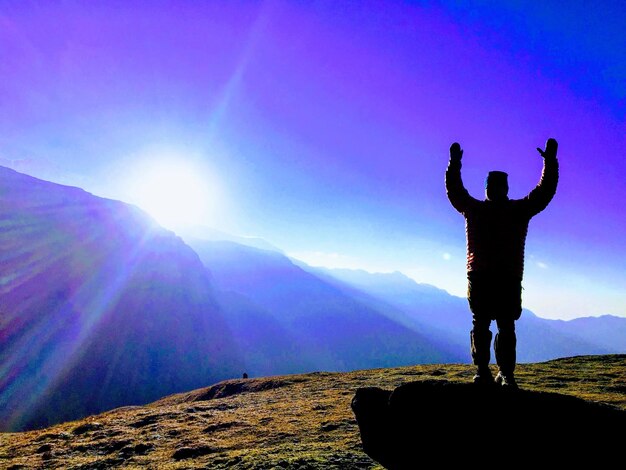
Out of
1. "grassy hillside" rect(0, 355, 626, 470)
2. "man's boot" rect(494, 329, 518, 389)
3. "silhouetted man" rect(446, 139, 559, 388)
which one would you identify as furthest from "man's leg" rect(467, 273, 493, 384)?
"grassy hillside" rect(0, 355, 626, 470)

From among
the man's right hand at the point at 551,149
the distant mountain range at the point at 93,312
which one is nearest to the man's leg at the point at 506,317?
the man's right hand at the point at 551,149

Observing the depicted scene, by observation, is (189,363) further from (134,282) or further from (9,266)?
(9,266)

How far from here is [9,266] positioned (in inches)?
4225

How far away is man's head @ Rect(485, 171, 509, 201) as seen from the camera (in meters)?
5.50

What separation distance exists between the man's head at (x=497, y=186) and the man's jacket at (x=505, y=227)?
10 cm

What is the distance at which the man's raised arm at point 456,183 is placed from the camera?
568 cm

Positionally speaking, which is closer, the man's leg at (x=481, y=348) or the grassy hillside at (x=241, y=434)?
the man's leg at (x=481, y=348)

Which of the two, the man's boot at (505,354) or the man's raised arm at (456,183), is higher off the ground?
the man's raised arm at (456,183)

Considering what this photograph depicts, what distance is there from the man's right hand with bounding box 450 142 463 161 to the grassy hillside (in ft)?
16.7

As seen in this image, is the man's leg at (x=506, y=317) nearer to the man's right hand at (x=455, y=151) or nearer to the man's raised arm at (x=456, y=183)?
the man's raised arm at (x=456, y=183)

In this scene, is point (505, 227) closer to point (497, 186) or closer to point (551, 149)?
point (497, 186)

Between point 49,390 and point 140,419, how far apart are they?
96294 mm

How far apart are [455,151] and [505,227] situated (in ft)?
4.77

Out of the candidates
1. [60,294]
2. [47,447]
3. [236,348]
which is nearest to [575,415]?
[47,447]
